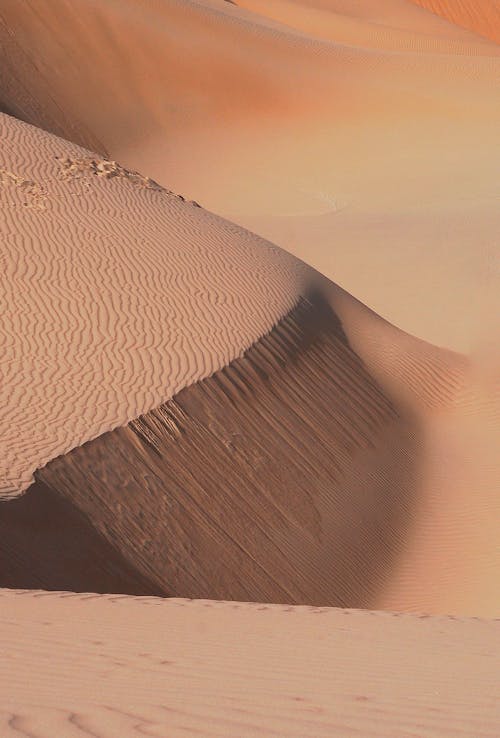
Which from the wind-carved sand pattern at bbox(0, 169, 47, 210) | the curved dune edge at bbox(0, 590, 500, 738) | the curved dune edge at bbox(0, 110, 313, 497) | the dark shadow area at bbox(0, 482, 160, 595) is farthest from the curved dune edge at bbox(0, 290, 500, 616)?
the wind-carved sand pattern at bbox(0, 169, 47, 210)

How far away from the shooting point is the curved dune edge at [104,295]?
32.7 ft

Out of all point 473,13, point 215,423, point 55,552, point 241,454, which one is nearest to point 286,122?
point 473,13

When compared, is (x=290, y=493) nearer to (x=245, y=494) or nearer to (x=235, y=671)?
(x=245, y=494)

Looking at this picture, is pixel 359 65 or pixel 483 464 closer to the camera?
pixel 483 464

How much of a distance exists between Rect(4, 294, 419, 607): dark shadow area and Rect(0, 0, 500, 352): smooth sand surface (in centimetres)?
889

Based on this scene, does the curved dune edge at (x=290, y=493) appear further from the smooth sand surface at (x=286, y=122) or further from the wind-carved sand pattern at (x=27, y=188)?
the smooth sand surface at (x=286, y=122)

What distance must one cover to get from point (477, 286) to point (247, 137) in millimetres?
12499

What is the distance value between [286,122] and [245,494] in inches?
919

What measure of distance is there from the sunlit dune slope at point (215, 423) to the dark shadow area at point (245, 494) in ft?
0.07

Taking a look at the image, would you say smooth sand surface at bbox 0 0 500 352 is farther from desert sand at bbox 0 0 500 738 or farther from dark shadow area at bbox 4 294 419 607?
dark shadow area at bbox 4 294 419 607

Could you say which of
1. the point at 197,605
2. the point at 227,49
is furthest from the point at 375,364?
the point at 227,49

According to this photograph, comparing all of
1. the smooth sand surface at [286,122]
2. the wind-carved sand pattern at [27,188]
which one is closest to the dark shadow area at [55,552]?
the wind-carved sand pattern at [27,188]

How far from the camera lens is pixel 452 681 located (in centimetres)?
431

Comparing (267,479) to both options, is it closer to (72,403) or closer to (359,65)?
(72,403)
